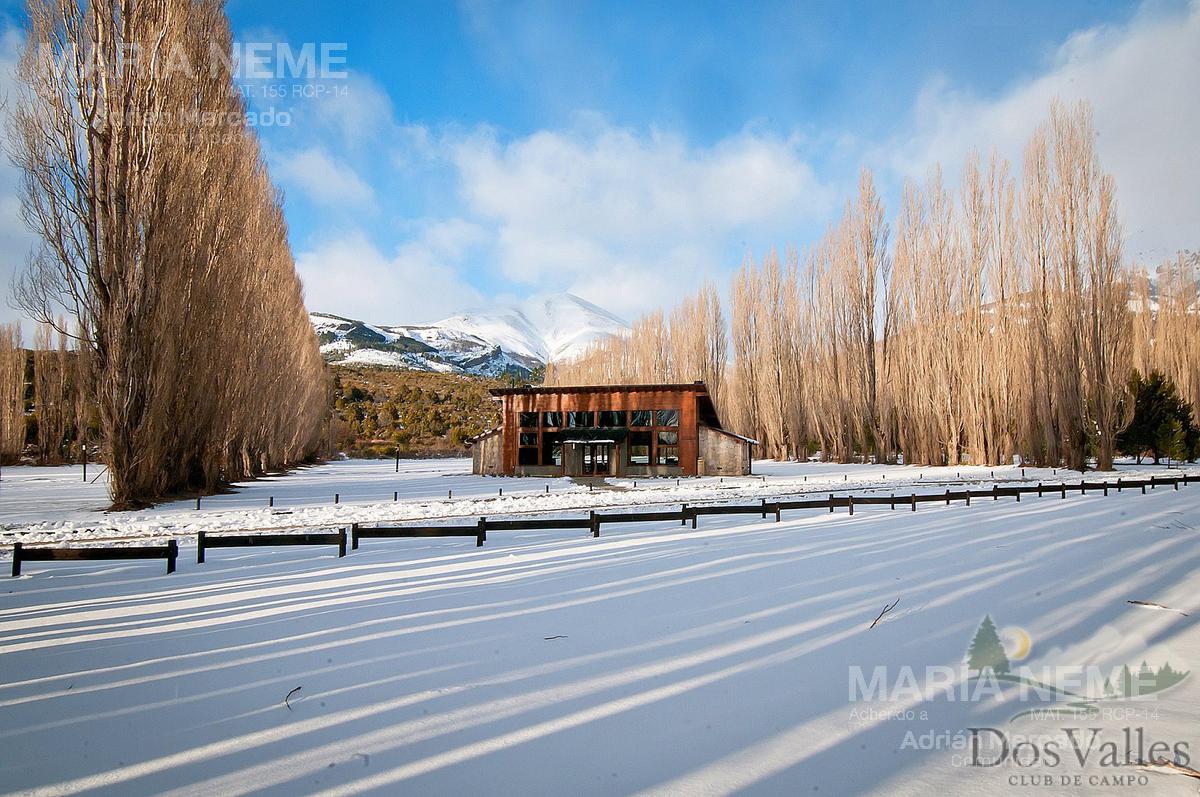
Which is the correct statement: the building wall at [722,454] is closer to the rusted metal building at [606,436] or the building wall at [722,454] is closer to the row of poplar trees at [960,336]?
the rusted metal building at [606,436]

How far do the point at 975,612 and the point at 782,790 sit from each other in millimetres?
4238

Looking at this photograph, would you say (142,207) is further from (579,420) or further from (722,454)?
(722,454)

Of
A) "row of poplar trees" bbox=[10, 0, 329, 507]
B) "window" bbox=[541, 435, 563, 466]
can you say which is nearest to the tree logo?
"row of poplar trees" bbox=[10, 0, 329, 507]

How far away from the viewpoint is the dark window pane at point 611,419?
108 feet

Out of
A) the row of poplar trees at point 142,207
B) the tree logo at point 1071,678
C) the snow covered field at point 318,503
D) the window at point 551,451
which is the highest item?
the row of poplar trees at point 142,207

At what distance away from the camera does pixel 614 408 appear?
3262cm

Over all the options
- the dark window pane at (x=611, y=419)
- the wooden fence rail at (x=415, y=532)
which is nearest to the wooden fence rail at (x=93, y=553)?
the wooden fence rail at (x=415, y=532)

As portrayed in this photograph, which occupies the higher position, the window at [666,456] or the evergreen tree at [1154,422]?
the evergreen tree at [1154,422]

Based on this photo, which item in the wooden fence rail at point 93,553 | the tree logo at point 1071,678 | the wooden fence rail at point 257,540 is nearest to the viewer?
the tree logo at point 1071,678

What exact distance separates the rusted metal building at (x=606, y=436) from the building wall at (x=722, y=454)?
22 millimetres

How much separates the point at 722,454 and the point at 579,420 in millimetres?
8599

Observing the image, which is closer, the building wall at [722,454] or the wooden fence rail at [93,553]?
the wooden fence rail at [93,553]

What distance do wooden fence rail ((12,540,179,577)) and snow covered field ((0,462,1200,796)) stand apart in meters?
0.30

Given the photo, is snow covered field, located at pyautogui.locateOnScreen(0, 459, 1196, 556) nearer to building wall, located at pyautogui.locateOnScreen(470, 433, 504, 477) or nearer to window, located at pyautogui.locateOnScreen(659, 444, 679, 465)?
building wall, located at pyautogui.locateOnScreen(470, 433, 504, 477)
